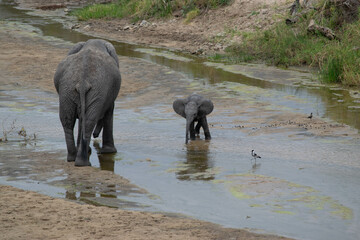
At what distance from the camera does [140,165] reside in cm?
821

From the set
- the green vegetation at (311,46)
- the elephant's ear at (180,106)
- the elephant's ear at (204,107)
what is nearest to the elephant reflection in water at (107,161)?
the elephant's ear at (180,106)

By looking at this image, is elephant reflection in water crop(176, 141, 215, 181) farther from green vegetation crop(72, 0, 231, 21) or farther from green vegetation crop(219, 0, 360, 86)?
green vegetation crop(72, 0, 231, 21)

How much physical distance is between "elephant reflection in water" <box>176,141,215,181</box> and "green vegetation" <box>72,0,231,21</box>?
13.5 m

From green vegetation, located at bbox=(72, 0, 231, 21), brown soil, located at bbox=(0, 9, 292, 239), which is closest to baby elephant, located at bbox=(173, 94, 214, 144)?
brown soil, located at bbox=(0, 9, 292, 239)

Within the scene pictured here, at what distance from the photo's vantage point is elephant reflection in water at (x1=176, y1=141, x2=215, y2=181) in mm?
7679

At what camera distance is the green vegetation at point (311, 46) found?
46.7 feet

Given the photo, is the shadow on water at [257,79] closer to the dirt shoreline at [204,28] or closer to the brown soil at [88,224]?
the dirt shoreline at [204,28]

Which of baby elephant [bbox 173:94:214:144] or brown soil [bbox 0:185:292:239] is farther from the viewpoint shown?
baby elephant [bbox 173:94:214:144]

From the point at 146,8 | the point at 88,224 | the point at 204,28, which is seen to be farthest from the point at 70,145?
the point at 146,8

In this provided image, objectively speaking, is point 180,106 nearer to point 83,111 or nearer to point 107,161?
point 107,161

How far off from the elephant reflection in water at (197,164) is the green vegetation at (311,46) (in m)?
5.59

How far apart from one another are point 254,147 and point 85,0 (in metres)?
28.0

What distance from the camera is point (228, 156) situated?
867 centimetres

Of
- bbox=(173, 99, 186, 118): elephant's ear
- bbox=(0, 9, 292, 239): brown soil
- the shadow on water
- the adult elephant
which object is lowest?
the shadow on water
